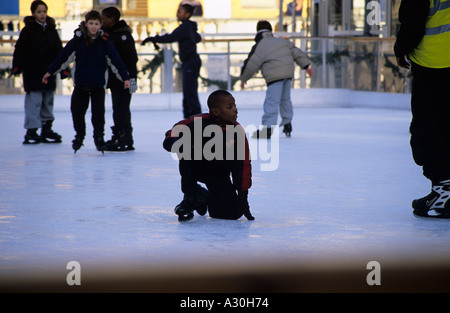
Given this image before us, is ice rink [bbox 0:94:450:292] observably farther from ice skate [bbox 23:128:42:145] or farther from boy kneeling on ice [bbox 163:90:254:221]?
ice skate [bbox 23:128:42:145]

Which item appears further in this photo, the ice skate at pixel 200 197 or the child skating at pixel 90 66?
the child skating at pixel 90 66

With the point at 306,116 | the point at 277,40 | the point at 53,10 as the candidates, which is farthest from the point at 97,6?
the point at 277,40

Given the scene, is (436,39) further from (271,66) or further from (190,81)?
(190,81)

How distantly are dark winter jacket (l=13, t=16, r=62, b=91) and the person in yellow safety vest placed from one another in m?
4.84

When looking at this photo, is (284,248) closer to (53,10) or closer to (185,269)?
(185,269)

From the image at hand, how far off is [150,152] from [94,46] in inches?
45.1

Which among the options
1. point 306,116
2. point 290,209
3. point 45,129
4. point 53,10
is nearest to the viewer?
point 290,209

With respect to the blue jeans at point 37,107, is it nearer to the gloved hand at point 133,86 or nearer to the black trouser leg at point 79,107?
the black trouser leg at point 79,107

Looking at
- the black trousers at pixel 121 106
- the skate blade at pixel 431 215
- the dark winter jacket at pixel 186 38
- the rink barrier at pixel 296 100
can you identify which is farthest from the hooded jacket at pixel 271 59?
the rink barrier at pixel 296 100

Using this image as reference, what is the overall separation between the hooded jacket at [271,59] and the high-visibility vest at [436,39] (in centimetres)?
491

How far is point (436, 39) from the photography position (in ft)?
16.1

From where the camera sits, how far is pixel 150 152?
28.0ft

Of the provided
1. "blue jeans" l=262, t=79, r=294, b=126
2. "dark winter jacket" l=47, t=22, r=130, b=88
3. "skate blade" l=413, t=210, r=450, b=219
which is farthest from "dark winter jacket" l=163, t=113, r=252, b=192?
"blue jeans" l=262, t=79, r=294, b=126

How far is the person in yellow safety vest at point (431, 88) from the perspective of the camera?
4879 millimetres
